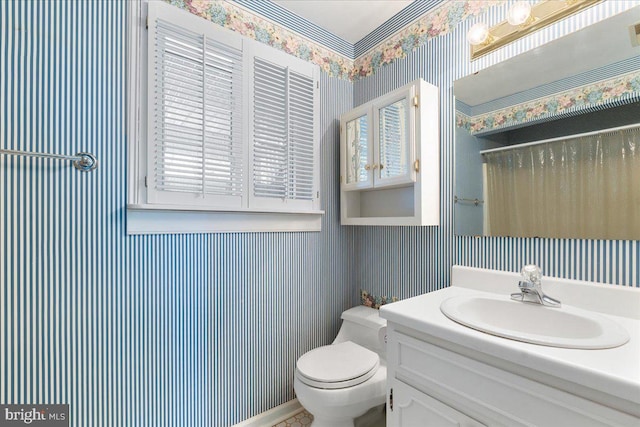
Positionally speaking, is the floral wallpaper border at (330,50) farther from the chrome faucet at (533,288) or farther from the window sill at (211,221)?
the chrome faucet at (533,288)

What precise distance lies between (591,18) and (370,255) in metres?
1.50

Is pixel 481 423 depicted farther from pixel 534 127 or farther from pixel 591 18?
pixel 591 18

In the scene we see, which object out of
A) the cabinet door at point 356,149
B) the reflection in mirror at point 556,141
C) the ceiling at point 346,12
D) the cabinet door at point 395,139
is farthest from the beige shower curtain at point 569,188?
the ceiling at point 346,12

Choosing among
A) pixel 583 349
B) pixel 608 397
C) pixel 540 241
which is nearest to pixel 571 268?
pixel 540 241

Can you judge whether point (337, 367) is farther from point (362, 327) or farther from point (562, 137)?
point (562, 137)

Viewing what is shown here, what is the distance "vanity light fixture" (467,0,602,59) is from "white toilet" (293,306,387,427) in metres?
1.38

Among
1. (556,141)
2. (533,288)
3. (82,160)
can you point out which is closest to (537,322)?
(533,288)

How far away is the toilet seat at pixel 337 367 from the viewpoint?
1.29 metres

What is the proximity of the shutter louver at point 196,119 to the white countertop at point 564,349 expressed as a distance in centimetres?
100

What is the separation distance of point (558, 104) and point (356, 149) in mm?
962

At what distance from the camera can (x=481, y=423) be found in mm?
836

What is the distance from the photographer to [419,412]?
986mm

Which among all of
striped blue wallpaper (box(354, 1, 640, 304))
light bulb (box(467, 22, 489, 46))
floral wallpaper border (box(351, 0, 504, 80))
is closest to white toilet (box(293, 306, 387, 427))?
striped blue wallpaper (box(354, 1, 640, 304))

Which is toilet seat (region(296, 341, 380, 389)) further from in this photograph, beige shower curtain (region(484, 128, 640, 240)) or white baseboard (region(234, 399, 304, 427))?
beige shower curtain (region(484, 128, 640, 240))
